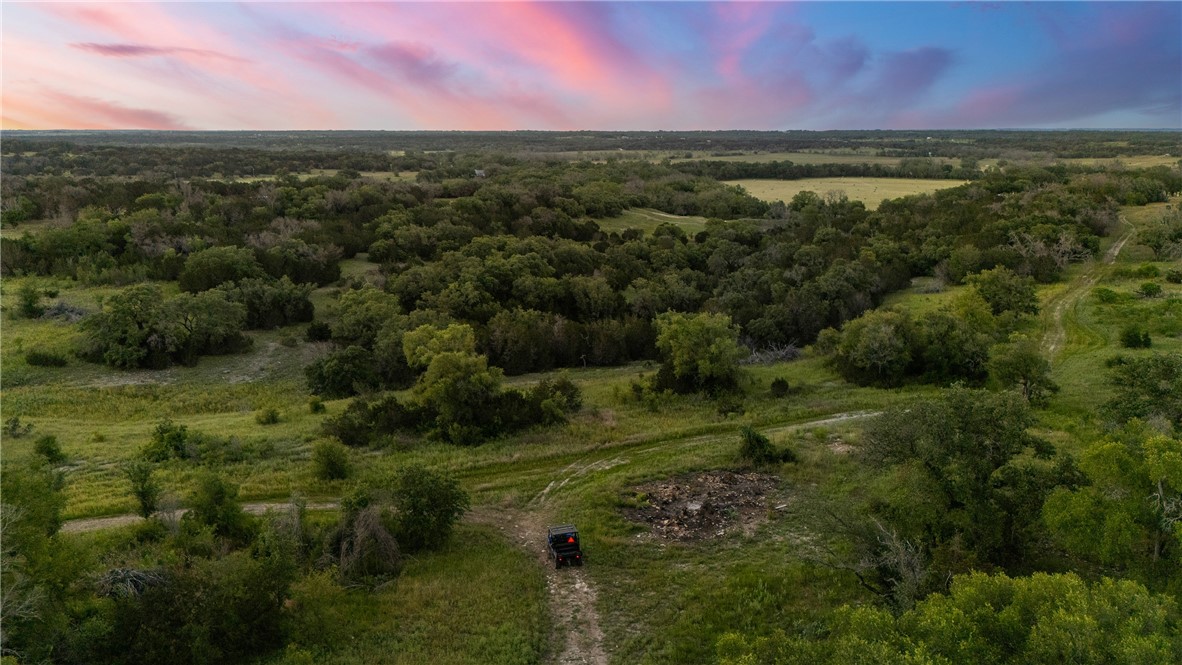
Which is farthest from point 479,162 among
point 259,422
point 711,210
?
point 259,422

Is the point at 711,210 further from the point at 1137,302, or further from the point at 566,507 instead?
the point at 566,507

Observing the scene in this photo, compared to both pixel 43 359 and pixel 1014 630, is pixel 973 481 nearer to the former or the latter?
pixel 1014 630

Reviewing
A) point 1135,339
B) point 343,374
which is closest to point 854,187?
point 1135,339

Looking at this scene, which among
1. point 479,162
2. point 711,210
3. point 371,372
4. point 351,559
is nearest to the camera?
point 351,559

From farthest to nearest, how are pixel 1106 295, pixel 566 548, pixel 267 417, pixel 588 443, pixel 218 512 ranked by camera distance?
pixel 1106 295 → pixel 267 417 → pixel 588 443 → pixel 218 512 → pixel 566 548

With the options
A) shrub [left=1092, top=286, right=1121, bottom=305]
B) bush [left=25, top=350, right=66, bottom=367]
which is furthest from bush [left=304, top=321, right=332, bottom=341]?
shrub [left=1092, top=286, right=1121, bottom=305]

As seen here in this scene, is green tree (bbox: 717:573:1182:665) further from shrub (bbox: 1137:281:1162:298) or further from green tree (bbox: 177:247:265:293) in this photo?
green tree (bbox: 177:247:265:293)

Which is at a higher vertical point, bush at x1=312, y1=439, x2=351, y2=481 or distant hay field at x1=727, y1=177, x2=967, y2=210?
distant hay field at x1=727, y1=177, x2=967, y2=210
